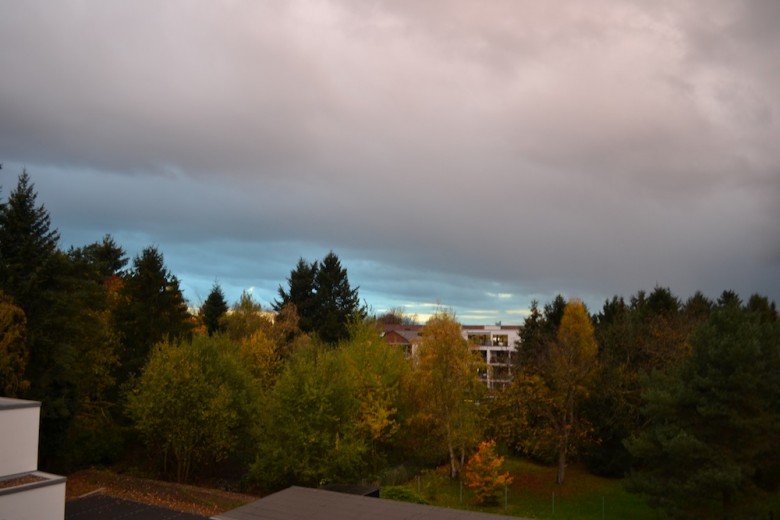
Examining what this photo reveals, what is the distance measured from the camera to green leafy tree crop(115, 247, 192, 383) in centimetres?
3447

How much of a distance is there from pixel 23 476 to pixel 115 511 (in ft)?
14.4

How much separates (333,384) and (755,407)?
1591 cm

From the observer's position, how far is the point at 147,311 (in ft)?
115

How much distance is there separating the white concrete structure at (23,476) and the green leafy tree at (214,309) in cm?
3844

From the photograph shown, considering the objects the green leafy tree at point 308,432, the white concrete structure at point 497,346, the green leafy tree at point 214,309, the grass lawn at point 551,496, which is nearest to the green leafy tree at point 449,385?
the white concrete structure at point 497,346

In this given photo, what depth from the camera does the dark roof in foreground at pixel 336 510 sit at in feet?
47.4

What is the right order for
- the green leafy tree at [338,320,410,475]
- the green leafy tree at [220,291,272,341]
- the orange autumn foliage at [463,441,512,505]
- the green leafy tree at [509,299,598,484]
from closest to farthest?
the orange autumn foliage at [463,441,512,505]
the green leafy tree at [338,320,410,475]
the green leafy tree at [509,299,598,484]
the green leafy tree at [220,291,272,341]

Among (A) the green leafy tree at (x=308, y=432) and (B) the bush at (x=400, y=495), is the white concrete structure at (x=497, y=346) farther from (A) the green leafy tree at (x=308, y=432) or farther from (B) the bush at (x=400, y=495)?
(B) the bush at (x=400, y=495)

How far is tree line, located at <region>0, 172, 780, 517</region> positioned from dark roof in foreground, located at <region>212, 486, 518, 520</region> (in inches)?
361

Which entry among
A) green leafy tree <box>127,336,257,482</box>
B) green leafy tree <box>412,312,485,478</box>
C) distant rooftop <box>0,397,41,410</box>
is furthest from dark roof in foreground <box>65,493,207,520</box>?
green leafy tree <box>412,312,485,478</box>

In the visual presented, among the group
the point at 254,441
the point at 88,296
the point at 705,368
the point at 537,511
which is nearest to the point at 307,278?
the point at 254,441

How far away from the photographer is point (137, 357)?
3406 centimetres

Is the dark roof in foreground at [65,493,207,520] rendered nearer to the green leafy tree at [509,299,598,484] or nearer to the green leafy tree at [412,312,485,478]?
the green leafy tree at [412,312,485,478]

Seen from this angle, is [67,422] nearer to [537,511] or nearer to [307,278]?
[537,511]
